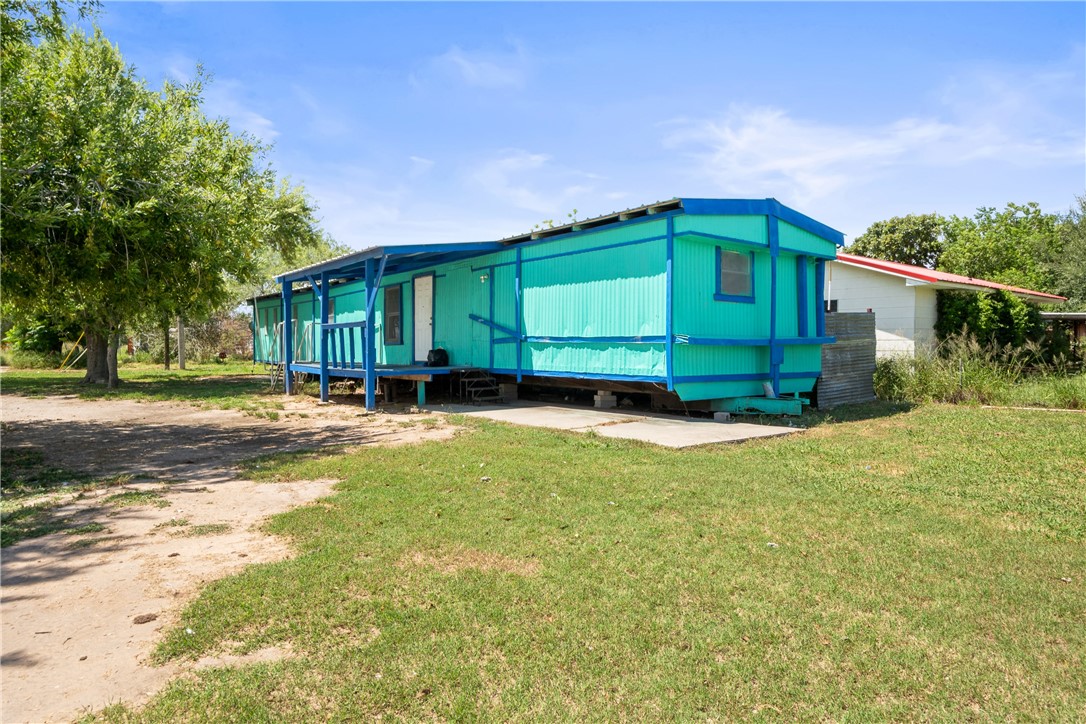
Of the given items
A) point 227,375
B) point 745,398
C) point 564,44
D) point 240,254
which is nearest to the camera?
point 240,254

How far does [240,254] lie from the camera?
916cm

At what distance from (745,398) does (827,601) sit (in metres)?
8.05

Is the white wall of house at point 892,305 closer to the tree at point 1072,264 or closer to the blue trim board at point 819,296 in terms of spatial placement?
the blue trim board at point 819,296

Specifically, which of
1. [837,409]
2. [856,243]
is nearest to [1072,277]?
[856,243]

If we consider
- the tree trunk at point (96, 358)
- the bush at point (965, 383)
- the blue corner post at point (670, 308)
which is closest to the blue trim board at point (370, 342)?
the blue corner post at point (670, 308)

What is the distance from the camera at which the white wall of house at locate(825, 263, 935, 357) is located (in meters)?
16.4

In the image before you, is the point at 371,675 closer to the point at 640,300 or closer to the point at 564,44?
the point at 640,300

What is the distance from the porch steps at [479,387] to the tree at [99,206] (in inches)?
195

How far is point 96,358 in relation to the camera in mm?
21016

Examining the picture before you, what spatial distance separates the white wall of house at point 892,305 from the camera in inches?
647

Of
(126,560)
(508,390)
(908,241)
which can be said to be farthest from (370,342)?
(908,241)

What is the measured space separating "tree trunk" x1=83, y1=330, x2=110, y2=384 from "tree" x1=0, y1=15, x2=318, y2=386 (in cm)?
1219

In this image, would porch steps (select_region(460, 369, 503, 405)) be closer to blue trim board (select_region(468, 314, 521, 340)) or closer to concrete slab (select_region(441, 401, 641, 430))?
concrete slab (select_region(441, 401, 641, 430))

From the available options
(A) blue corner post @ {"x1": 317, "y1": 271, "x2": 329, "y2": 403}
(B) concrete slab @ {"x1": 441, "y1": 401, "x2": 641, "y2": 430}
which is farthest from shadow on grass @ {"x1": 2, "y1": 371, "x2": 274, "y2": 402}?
(B) concrete slab @ {"x1": 441, "y1": 401, "x2": 641, "y2": 430}
